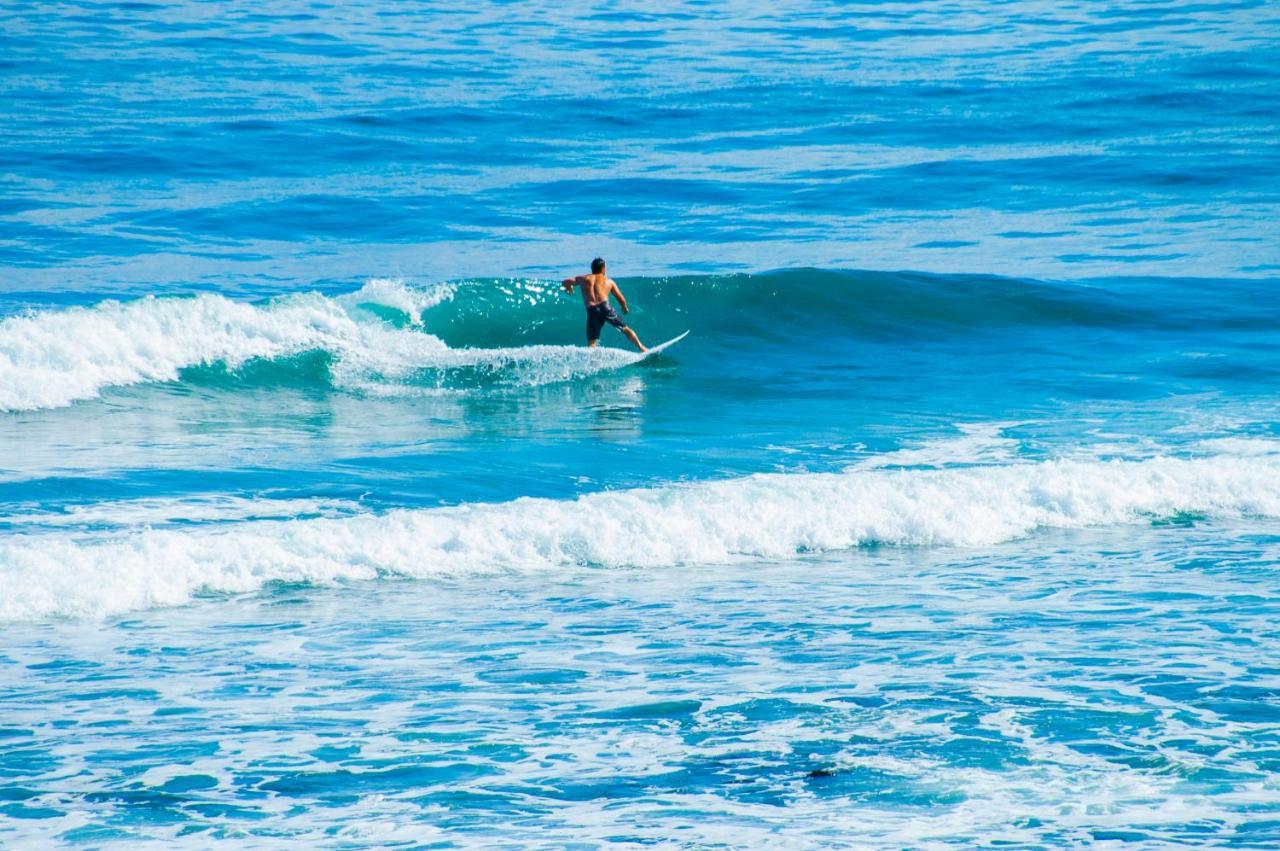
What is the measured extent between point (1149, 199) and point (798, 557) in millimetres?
20758

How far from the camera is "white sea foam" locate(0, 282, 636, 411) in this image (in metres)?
18.2

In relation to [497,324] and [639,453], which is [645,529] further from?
[497,324]

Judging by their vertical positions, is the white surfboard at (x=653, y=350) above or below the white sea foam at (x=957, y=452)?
above

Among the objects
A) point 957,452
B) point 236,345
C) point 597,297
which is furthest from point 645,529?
point 236,345

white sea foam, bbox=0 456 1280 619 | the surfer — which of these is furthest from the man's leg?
white sea foam, bbox=0 456 1280 619

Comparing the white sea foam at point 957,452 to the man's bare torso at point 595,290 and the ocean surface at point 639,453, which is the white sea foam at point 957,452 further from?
the man's bare torso at point 595,290

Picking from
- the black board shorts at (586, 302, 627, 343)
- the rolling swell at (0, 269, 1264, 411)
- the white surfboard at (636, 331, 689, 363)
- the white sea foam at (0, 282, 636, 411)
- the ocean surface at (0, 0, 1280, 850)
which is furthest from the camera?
the white surfboard at (636, 331, 689, 363)

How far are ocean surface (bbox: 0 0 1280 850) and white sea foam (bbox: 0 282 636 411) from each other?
0.07 metres

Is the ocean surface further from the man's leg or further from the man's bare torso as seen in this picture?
the man's bare torso

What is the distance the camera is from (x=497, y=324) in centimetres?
2192

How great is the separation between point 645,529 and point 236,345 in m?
9.46

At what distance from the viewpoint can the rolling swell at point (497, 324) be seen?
18.8 metres

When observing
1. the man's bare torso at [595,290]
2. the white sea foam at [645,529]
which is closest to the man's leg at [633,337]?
the man's bare torso at [595,290]

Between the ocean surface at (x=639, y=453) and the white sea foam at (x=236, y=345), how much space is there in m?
0.07
